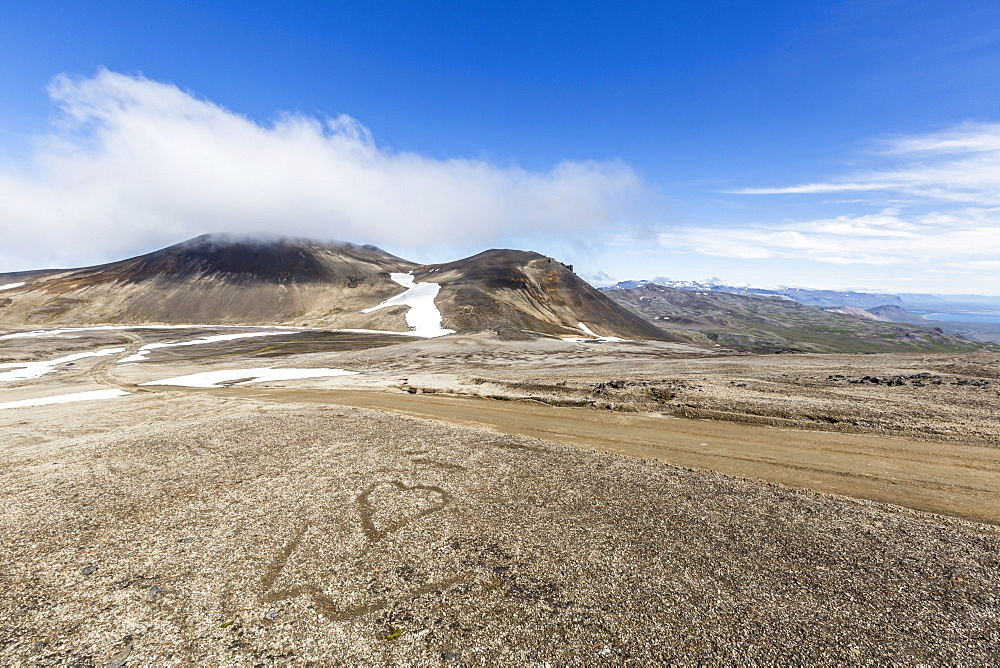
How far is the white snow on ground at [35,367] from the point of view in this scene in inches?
1863

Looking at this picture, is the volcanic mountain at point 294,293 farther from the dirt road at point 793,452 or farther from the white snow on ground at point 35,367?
the dirt road at point 793,452

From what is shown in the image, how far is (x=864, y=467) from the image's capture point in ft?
56.0

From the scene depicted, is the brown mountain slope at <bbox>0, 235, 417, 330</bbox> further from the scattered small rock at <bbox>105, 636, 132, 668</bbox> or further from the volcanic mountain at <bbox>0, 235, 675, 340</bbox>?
the scattered small rock at <bbox>105, 636, 132, 668</bbox>

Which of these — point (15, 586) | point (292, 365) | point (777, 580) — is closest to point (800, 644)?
point (777, 580)

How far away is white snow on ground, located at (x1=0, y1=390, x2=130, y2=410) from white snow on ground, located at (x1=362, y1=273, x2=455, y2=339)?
165 ft

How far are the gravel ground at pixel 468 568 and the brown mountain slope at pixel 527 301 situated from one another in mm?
79488

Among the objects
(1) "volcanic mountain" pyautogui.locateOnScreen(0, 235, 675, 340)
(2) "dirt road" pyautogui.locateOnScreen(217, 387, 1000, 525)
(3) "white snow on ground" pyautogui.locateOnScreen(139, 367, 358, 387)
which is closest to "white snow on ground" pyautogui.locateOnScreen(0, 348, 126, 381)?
(3) "white snow on ground" pyautogui.locateOnScreen(139, 367, 358, 387)

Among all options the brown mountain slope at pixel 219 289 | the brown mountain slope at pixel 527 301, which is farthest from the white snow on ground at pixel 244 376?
the brown mountain slope at pixel 219 289

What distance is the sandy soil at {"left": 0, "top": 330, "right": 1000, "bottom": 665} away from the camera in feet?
28.1

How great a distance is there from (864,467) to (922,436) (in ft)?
19.7

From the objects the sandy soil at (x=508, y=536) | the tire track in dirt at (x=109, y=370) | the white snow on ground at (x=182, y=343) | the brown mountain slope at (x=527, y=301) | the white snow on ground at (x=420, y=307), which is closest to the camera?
the sandy soil at (x=508, y=536)

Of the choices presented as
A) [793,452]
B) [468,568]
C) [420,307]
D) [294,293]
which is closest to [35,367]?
[420,307]

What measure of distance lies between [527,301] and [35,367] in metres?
98.7

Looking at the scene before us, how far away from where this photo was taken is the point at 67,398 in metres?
35.2
